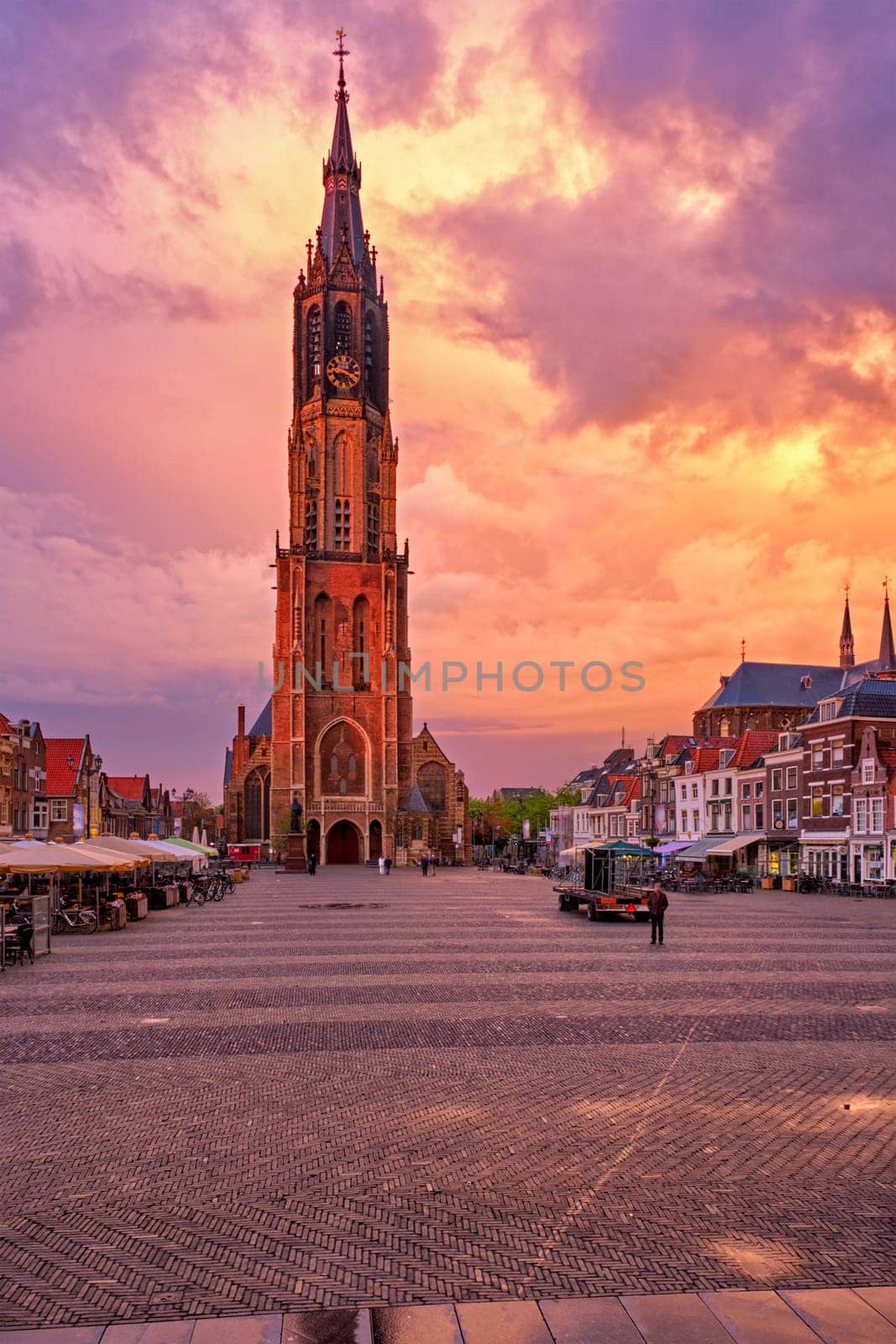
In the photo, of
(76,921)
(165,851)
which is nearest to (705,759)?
(165,851)

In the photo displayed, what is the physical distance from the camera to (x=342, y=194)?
10512cm

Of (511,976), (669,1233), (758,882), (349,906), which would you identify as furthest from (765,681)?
(669,1233)

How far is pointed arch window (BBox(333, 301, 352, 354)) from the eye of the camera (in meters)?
100

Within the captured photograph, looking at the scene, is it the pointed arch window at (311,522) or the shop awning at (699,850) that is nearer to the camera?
the shop awning at (699,850)

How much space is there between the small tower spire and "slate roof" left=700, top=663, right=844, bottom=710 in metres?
12.5

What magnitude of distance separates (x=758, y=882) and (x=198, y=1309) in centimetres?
5401

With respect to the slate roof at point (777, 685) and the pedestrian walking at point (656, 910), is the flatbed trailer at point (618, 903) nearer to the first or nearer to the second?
the pedestrian walking at point (656, 910)

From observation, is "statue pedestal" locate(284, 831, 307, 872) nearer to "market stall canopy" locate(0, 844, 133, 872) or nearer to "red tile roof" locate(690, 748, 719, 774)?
"red tile roof" locate(690, 748, 719, 774)

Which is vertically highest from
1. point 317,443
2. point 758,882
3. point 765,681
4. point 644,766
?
point 317,443

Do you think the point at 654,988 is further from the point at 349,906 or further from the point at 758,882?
the point at 758,882

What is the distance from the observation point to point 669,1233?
7.16 m

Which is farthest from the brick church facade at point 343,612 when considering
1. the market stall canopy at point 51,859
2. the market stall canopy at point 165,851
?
the market stall canopy at point 51,859

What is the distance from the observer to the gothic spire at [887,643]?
2995 inches

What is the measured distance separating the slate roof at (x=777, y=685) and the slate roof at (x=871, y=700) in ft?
106
